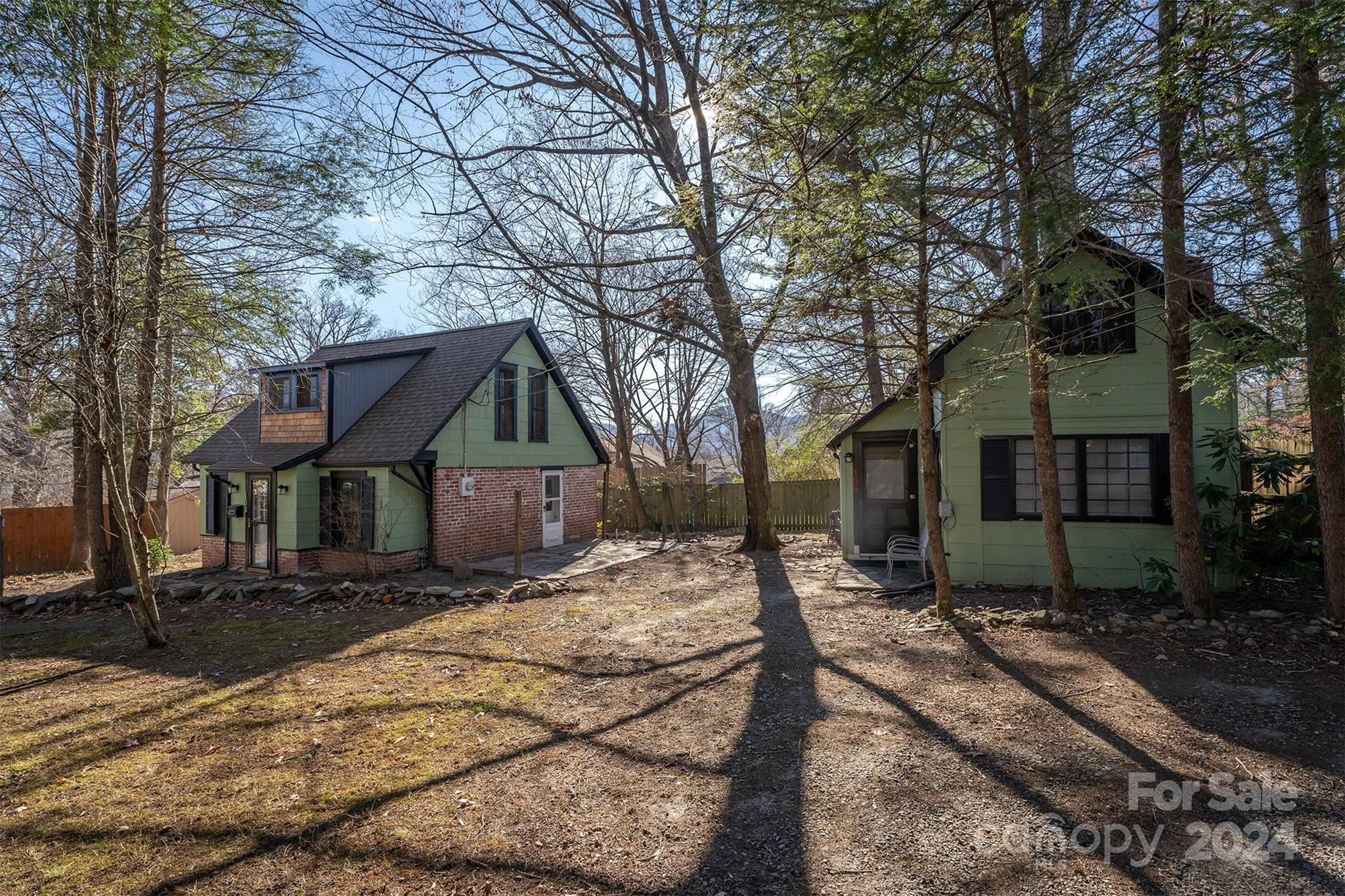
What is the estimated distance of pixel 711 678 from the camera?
209 inches

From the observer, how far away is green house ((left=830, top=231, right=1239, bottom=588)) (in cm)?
746

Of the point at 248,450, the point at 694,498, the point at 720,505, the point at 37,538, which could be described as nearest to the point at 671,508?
the point at 694,498

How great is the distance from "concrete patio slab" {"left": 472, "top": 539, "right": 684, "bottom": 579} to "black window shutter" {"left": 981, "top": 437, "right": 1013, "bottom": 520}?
243 inches

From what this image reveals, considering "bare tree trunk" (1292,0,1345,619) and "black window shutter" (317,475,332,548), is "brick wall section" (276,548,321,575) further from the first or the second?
"bare tree trunk" (1292,0,1345,619)

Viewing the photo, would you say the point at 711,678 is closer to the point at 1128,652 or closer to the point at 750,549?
the point at 1128,652

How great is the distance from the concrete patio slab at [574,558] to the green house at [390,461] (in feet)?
2.07

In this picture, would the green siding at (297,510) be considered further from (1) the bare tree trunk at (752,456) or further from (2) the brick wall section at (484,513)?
(1) the bare tree trunk at (752,456)

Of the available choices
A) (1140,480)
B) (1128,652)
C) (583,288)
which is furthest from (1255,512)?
(583,288)

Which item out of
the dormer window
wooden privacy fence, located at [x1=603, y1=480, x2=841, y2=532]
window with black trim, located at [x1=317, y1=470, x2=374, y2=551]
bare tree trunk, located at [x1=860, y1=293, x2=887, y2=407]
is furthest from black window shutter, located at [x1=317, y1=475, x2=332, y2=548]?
bare tree trunk, located at [x1=860, y1=293, x2=887, y2=407]

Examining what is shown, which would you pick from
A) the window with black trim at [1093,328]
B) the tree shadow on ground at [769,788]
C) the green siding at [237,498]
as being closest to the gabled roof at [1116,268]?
the window with black trim at [1093,328]

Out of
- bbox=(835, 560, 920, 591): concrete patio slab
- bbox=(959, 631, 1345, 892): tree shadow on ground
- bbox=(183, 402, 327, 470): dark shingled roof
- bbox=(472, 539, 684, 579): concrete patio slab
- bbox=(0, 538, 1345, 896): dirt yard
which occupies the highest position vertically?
bbox=(183, 402, 327, 470): dark shingled roof

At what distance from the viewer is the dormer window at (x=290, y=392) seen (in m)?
11.7

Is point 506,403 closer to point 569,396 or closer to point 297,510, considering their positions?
point 569,396

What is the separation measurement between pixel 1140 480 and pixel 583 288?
10102 millimetres
